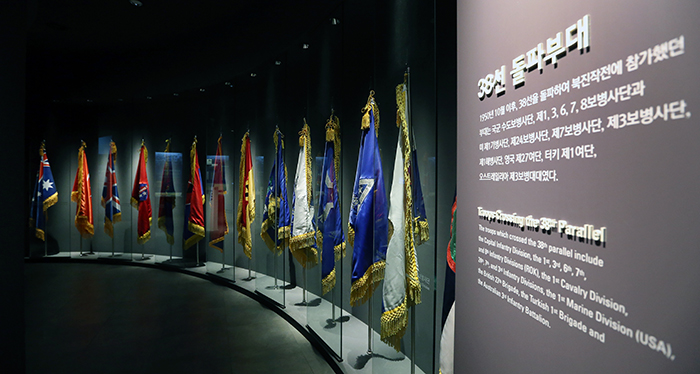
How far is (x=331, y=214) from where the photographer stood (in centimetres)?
258

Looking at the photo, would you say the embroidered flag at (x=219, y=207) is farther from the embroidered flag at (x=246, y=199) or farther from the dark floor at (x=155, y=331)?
the dark floor at (x=155, y=331)

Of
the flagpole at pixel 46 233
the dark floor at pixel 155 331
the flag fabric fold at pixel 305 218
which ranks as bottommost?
the dark floor at pixel 155 331

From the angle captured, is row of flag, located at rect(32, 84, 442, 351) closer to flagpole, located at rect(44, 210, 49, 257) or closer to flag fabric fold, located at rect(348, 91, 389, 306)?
flag fabric fold, located at rect(348, 91, 389, 306)

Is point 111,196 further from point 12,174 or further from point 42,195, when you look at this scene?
point 12,174

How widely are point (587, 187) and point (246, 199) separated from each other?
4154mm

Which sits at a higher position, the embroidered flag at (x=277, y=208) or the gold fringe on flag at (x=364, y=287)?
the embroidered flag at (x=277, y=208)

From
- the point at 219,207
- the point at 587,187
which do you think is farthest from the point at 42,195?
the point at 587,187

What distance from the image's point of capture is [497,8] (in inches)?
32.3

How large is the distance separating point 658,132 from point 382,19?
162cm

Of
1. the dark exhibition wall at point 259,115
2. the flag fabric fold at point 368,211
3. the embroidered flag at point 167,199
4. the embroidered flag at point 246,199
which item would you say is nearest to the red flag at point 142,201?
the dark exhibition wall at point 259,115

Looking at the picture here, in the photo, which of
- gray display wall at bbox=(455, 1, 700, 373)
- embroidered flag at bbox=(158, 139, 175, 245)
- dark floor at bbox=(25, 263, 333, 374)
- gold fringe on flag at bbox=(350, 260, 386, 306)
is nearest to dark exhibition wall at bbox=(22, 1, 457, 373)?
embroidered flag at bbox=(158, 139, 175, 245)

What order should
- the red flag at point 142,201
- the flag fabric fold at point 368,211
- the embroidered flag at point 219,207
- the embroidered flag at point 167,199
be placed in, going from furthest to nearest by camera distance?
the red flag at point 142,201
the embroidered flag at point 167,199
the embroidered flag at point 219,207
the flag fabric fold at point 368,211

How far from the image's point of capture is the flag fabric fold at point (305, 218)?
9.69 ft

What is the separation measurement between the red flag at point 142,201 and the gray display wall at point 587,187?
6091mm
